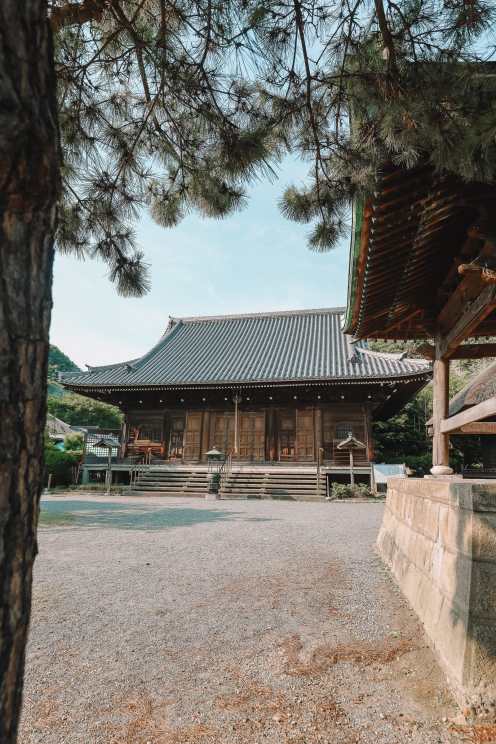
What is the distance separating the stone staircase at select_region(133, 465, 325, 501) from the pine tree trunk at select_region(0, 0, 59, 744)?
41.5ft

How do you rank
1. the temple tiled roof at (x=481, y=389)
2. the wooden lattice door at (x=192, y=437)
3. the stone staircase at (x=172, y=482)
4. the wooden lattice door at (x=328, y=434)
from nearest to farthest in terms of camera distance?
1. the temple tiled roof at (x=481, y=389)
2. the stone staircase at (x=172, y=482)
3. the wooden lattice door at (x=328, y=434)
4. the wooden lattice door at (x=192, y=437)

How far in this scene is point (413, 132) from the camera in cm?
230

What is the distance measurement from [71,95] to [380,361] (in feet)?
46.0

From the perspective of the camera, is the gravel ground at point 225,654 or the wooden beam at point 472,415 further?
the wooden beam at point 472,415

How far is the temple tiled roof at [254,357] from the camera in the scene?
608 inches

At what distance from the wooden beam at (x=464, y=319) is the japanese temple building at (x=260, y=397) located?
9.62m

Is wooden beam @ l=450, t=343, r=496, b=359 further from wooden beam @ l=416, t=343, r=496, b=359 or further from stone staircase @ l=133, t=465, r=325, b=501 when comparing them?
stone staircase @ l=133, t=465, r=325, b=501

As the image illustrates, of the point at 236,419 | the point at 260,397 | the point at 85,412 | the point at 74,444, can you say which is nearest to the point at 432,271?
the point at 236,419

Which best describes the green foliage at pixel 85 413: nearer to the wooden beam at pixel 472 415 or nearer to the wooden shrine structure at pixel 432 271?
the wooden shrine structure at pixel 432 271

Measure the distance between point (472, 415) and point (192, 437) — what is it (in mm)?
14201

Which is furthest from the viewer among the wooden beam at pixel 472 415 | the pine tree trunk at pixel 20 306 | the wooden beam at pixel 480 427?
the wooden beam at pixel 480 427

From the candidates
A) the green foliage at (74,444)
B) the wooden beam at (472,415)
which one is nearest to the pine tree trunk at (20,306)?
the wooden beam at (472,415)

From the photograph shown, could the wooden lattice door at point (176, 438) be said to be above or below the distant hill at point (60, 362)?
below

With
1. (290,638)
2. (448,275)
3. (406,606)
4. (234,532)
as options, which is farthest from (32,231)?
(234,532)
